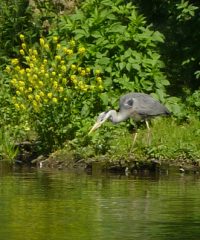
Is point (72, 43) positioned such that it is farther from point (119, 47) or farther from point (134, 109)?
point (134, 109)

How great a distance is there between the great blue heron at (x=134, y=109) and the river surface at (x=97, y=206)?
51.7 inches

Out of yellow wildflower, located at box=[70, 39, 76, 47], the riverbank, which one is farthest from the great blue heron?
yellow wildflower, located at box=[70, 39, 76, 47]

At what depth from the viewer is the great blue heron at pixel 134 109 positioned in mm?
16250

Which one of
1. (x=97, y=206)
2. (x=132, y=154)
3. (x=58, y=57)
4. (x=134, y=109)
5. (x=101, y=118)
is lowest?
(x=97, y=206)

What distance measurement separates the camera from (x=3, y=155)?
53.2 feet

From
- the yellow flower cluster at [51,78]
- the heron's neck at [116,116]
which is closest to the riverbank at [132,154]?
the heron's neck at [116,116]

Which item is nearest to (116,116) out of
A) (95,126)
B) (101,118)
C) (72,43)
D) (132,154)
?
(101,118)

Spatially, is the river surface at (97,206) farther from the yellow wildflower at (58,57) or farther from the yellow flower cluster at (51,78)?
the yellow wildflower at (58,57)

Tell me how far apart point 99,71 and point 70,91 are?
2.42 ft

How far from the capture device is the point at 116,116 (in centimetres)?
1634

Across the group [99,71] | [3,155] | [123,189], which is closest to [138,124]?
[99,71]

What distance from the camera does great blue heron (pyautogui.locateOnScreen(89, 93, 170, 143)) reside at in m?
16.2

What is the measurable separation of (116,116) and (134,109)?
0.29 m

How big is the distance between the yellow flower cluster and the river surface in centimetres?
140
